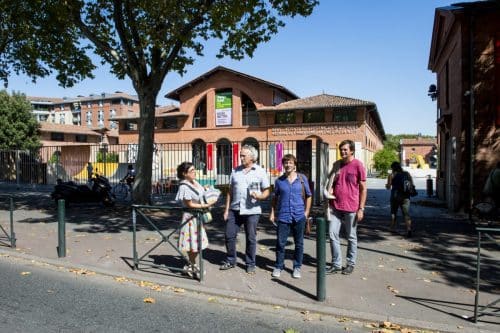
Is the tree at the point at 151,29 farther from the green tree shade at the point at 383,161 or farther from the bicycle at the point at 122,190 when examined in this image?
the green tree shade at the point at 383,161

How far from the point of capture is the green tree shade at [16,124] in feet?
116

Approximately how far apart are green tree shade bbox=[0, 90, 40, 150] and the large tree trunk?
29680 millimetres

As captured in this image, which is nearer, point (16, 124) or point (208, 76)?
point (16, 124)

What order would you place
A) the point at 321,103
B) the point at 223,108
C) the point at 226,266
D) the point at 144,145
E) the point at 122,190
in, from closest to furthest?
the point at 226,266, the point at 144,145, the point at 122,190, the point at 321,103, the point at 223,108

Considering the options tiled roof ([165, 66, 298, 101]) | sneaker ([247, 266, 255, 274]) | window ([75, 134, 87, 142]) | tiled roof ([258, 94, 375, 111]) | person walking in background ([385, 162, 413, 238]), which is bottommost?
sneaker ([247, 266, 255, 274])

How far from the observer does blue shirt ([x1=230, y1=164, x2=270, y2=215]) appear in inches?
217

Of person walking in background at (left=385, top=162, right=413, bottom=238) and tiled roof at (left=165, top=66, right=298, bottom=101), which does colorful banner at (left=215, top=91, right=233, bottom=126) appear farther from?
person walking in background at (left=385, top=162, right=413, bottom=238)

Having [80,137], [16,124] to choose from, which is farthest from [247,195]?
[80,137]

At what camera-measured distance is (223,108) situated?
41250 mm

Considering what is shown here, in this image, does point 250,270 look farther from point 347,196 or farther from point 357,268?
point 347,196

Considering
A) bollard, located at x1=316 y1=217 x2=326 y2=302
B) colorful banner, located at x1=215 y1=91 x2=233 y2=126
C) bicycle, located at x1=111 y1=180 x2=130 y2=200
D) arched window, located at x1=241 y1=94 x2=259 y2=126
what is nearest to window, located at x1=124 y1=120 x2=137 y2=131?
colorful banner, located at x1=215 y1=91 x2=233 y2=126

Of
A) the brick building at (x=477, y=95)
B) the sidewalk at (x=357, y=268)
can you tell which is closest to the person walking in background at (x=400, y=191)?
the sidewalk at (x=357, y=268)

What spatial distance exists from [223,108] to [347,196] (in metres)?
36.6

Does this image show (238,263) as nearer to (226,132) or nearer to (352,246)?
(352,246)
